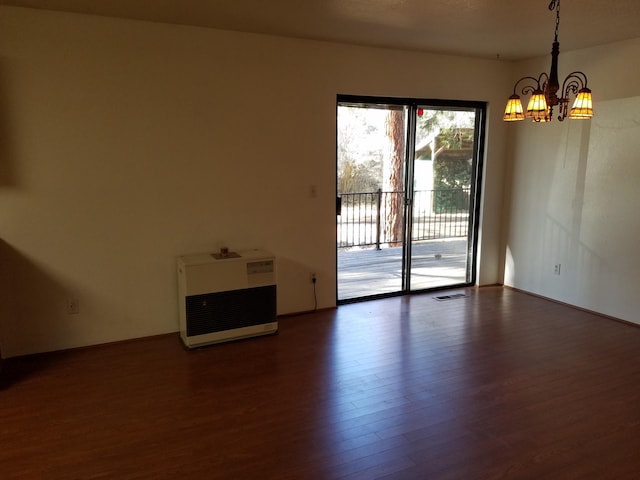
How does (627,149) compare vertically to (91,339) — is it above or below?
above

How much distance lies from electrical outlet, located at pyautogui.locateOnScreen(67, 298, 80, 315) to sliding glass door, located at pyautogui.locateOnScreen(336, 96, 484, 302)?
242 cm

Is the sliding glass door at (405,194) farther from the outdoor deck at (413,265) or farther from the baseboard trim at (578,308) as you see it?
the baseboard trim at (578,308)

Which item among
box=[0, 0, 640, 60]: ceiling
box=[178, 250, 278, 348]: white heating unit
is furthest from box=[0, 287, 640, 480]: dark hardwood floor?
box=[0, 0, 640, 60]: ceiling

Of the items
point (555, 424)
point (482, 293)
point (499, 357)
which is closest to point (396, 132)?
point (482, 293)

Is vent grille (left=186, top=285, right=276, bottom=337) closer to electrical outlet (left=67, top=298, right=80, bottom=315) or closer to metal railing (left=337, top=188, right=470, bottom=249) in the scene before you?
electrical outlet (left=67, top=298, right=80, bottom=315)

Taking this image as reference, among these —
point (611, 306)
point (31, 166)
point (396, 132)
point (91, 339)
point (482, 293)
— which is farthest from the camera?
point (482, 293)

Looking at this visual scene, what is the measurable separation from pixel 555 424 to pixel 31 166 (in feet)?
12.7

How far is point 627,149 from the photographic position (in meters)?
4.01

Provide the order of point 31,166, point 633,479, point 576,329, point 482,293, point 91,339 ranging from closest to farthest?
1. point 633,479
2. point 31,166
3. point 91,339
4. point 576,329
5. point 482,293

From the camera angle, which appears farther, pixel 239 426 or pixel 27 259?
pixel 27 259

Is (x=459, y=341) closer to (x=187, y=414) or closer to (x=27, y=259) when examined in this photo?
(x=187, y=414)

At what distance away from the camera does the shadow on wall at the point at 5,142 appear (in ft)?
10.4

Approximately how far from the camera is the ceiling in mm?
3035

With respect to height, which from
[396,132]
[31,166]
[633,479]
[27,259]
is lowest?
[633,479]
